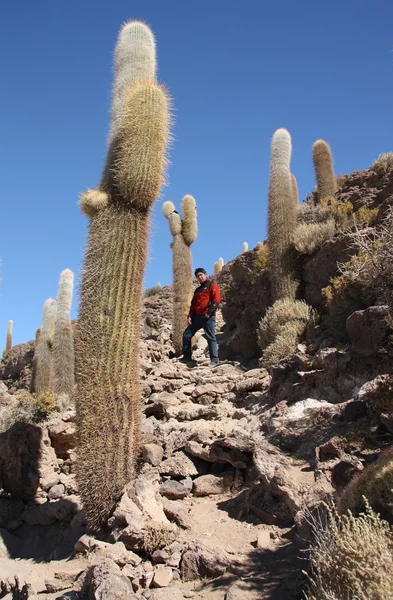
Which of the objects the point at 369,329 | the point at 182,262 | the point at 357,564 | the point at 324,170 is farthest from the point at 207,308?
the point at 357,564

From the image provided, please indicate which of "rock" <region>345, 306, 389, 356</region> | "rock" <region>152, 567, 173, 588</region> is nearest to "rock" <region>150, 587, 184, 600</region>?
"rock" <region>152, 567, 173, 588</region>

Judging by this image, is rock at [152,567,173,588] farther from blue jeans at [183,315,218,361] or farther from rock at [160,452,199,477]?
blue jeans at [183,315,218,361]

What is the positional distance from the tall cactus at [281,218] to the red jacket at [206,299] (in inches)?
61.9

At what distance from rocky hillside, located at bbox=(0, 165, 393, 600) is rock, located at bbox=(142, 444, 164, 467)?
16 millimetres

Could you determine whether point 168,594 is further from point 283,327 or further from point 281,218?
point 281,218

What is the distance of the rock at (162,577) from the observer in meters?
3.27

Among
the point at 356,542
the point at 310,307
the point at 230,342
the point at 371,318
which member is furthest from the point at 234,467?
the point at 230,342

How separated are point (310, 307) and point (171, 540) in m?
5.29

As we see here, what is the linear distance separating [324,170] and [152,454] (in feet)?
33.7

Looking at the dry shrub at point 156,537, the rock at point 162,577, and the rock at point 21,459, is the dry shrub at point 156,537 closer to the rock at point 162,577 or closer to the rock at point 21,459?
the rock at point 162,577

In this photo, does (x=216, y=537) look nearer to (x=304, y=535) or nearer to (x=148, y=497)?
(x=148, y=497)

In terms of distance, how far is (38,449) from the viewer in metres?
6.24

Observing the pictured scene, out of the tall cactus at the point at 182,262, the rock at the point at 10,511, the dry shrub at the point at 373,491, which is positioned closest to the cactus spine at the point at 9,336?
the tall cactus at the point at 182,262

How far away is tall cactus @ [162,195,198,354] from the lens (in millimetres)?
12047
